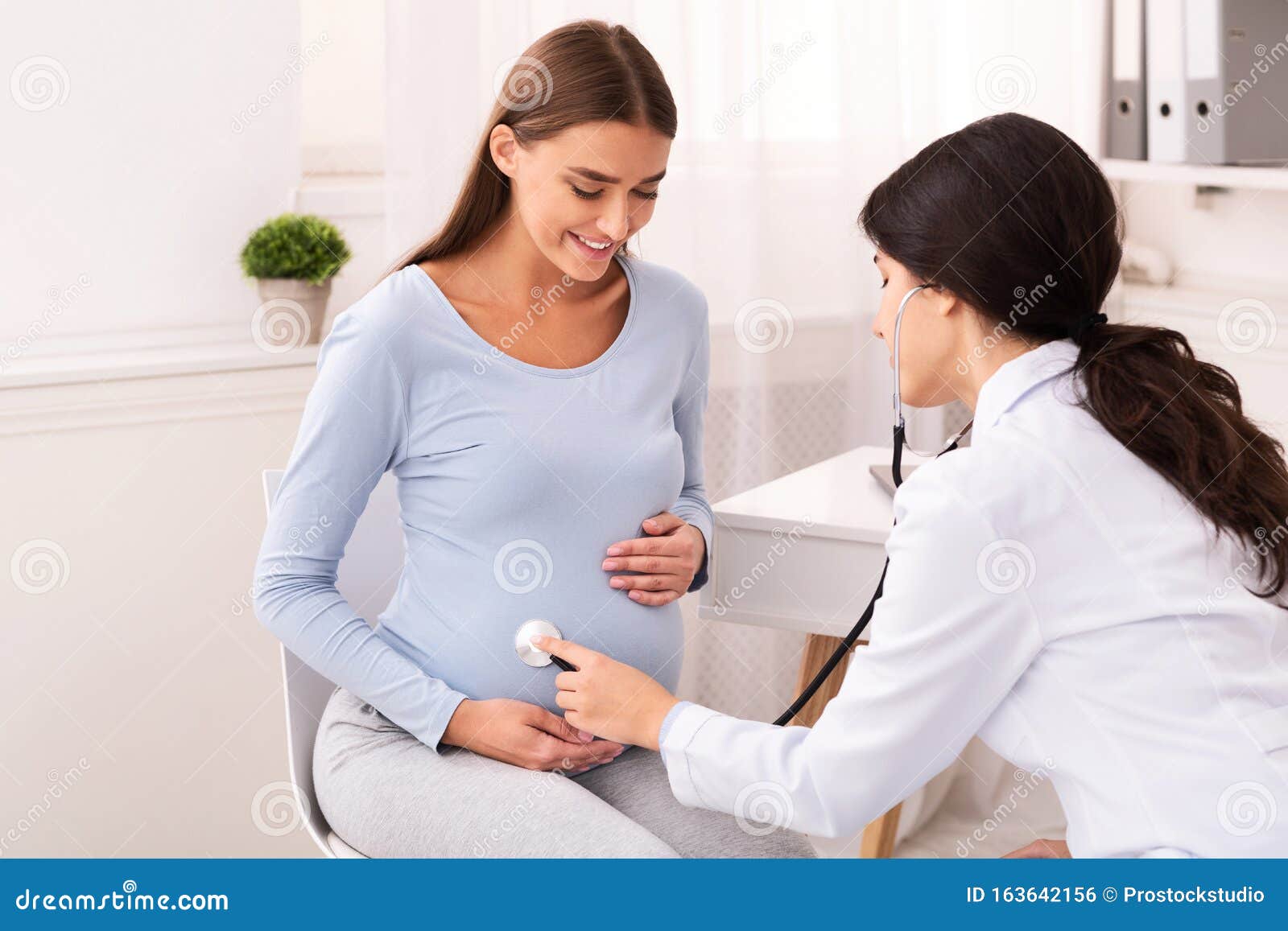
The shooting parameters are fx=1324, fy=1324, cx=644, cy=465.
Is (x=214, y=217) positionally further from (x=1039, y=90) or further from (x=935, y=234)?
(x=1039, y=90)

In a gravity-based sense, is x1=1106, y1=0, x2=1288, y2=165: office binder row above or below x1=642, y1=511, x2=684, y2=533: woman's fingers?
above

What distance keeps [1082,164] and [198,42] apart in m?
1.32

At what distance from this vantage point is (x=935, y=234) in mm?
1104

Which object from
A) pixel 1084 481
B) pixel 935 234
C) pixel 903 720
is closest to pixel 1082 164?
pixel 935 234

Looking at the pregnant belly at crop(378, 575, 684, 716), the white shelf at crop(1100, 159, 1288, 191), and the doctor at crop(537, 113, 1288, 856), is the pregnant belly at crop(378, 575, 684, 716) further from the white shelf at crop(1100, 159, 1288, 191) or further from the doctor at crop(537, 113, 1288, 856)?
the white shelf at crop(1100, 159, 1288, 191)

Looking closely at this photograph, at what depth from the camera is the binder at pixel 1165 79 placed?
193cm

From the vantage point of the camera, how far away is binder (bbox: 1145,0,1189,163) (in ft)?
6.33
